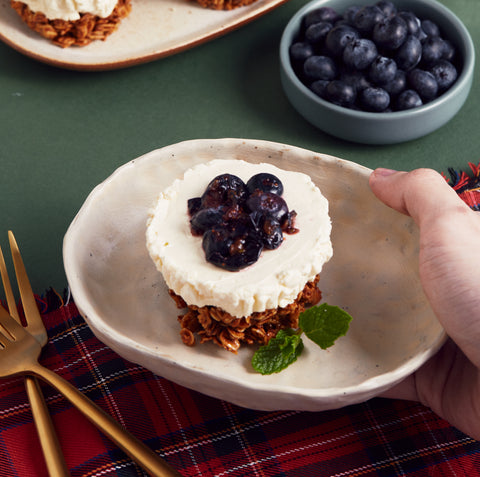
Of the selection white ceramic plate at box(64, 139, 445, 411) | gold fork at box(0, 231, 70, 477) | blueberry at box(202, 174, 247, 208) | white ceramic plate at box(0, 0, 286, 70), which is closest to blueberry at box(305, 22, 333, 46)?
white ceramic plate at box(0, 0, 286, 70)

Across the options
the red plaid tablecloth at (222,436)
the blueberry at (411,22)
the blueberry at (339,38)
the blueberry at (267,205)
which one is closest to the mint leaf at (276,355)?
the red plaid tablecloth at (222,436)

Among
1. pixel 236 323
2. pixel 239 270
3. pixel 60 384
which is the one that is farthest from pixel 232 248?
pixel 60 384

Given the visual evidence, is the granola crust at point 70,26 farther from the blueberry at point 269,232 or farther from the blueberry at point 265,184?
the blueberry at point 269,232

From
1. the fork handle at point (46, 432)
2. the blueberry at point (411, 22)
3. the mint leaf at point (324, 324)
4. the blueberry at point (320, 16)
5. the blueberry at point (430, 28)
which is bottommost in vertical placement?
the fork handle at point (46, 432)

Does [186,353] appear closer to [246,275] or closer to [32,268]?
[246,275]

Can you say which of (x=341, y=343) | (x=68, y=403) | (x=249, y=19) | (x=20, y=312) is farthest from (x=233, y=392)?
(x=249, y=19)

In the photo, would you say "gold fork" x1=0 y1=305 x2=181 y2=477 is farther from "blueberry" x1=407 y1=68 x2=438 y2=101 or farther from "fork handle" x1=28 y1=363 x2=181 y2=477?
"blueberry" x1=407 y1=68 x2=438 y2=101
